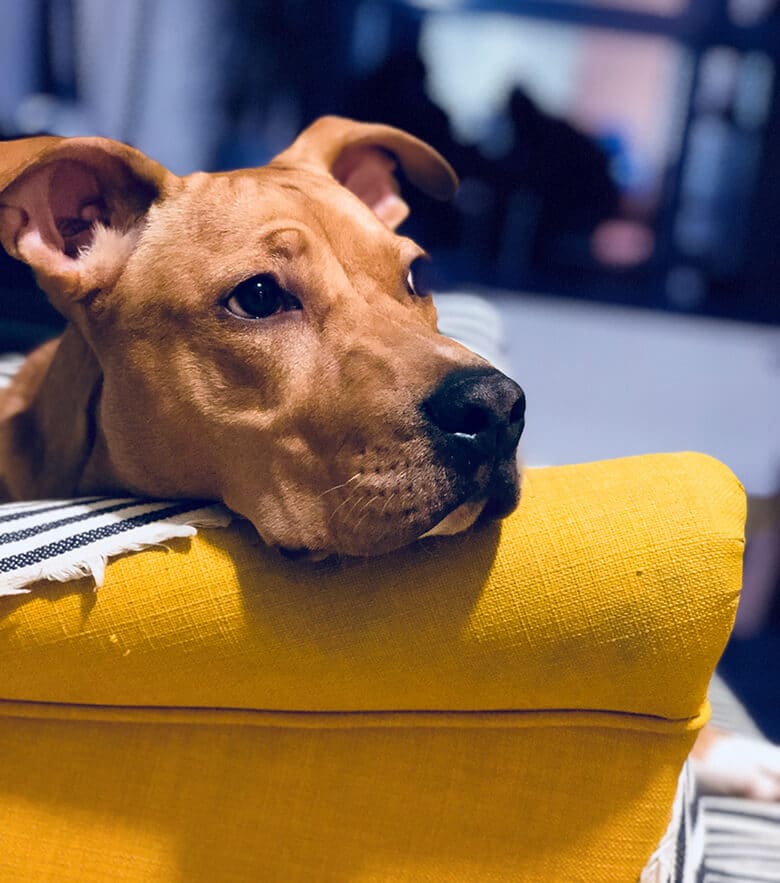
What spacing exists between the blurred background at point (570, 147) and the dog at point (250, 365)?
3.57 metres

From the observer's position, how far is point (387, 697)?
115cm

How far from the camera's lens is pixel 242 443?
1.27 metres

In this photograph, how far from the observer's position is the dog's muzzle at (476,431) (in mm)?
1104

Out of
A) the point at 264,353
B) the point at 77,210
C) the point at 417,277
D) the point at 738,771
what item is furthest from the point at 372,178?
the point at 738,771

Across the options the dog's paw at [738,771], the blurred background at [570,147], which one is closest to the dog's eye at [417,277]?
the dog's paw at [738,771]

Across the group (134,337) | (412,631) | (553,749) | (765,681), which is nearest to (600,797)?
(553,749)

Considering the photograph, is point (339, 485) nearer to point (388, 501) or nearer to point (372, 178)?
point (388, 501)

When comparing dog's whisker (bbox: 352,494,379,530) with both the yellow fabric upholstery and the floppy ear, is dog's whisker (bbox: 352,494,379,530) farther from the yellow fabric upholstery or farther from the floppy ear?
the floppy ear

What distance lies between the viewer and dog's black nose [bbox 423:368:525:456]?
110 cm

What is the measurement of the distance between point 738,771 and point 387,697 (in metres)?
1.07

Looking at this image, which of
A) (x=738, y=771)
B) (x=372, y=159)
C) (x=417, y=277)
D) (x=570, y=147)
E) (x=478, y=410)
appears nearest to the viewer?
(x=478, y=410)

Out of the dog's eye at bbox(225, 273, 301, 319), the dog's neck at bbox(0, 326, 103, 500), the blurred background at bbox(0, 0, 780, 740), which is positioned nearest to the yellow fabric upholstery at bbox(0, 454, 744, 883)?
the dog's eye at bbox(225, 273, 301, 319)

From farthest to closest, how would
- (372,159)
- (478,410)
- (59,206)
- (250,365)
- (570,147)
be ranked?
(570,147) → (372,159) → (59,206) → (250,365) → (478,410)

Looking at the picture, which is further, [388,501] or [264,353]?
[264,353]
